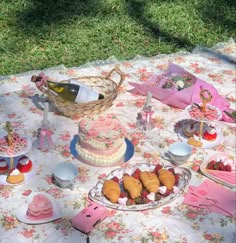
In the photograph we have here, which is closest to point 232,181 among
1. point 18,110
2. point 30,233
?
point 30,233

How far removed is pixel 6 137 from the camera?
247 centimetres

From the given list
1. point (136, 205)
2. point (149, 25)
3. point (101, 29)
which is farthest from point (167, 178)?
point (149, 25)

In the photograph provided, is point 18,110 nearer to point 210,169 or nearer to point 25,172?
point 25,172

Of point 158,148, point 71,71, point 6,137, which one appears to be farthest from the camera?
point 71,71

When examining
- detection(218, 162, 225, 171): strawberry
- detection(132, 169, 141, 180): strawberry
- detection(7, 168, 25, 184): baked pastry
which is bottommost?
detection(7, 168, 25, 184): baked pastry

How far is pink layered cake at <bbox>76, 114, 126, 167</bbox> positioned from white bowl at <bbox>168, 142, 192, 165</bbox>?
0.22 metres

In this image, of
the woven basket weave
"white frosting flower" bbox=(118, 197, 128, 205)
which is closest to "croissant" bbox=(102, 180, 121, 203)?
"white frosting flower" bbox=(118, 197, 128, 205)

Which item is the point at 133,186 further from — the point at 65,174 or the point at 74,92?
the point at 74,92

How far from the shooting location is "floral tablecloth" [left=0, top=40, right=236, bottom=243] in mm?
2322

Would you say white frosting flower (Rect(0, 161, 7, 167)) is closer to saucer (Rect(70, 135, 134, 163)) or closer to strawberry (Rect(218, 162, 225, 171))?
saucer (Rect(70, 135, 134, 163))

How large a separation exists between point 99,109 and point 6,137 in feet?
2.12

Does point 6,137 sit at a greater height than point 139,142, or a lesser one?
greater

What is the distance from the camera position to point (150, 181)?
7.96 ft

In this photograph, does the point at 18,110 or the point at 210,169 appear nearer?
the point at 210,169
